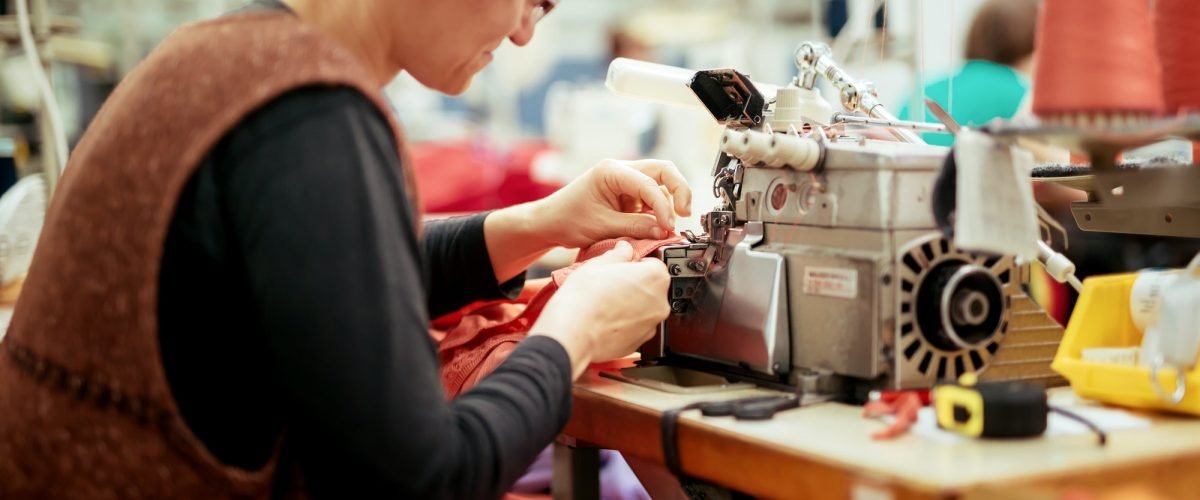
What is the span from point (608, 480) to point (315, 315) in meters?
0.89

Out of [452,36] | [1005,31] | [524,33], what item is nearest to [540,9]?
[524,33]

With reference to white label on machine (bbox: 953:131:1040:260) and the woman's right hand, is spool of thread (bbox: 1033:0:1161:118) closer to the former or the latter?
white label on machine (bbox: 953:131:1040:260)

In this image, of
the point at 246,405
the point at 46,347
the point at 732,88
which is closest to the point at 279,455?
the point at 246,405

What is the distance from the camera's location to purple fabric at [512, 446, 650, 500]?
158cm

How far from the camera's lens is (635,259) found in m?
1.22

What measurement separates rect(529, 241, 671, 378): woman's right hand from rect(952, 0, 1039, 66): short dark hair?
6.46ft

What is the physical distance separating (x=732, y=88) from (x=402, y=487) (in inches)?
23.2

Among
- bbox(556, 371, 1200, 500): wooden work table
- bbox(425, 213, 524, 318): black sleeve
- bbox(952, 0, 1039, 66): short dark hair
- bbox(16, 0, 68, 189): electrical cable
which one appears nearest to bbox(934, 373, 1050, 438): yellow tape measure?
bbox(556, 371, 1200, 500): wooden work table

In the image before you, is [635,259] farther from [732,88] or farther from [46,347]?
[46,347]

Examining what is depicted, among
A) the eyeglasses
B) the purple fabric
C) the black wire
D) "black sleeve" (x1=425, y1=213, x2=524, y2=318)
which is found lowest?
the purple fabric

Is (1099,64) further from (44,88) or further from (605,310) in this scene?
(44,88)

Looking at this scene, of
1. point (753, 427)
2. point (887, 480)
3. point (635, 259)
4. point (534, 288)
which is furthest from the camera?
point (534, 288)

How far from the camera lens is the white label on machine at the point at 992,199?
2.97 ft

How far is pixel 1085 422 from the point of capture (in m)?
0.89
